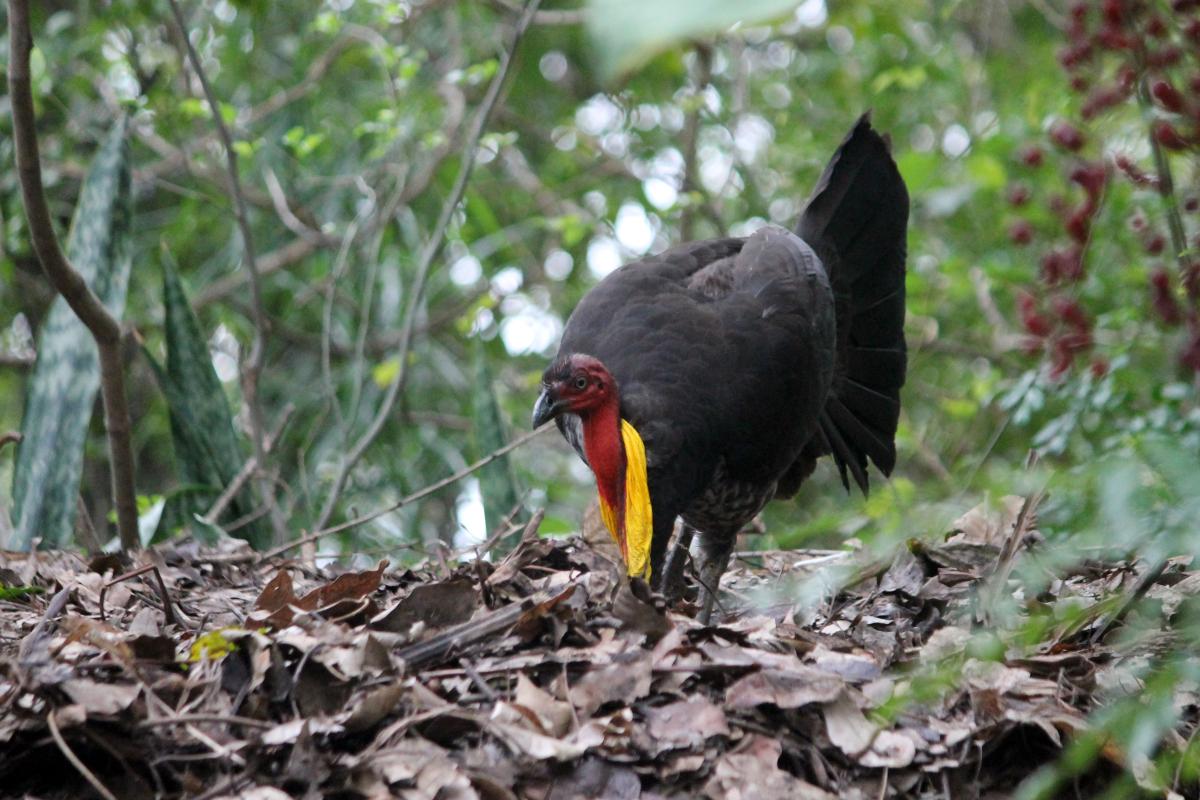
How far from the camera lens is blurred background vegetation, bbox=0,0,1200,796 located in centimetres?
428

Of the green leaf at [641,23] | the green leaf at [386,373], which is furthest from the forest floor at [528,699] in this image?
the green leaf at [386,373]

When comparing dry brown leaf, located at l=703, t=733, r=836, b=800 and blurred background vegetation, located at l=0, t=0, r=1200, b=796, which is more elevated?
blurred background vegetation, located at l=0, t=0, r=1200, b=796

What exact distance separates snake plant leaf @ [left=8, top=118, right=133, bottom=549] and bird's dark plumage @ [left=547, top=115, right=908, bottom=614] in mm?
1533

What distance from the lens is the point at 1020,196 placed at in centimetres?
462

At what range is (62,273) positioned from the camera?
10.5ft

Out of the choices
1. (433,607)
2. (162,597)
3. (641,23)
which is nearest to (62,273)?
(162,597)

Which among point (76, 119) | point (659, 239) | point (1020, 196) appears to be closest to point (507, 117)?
point (659, 239)

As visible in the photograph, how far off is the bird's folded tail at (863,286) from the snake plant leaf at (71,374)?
232 centimetres

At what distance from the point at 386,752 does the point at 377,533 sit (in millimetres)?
3313

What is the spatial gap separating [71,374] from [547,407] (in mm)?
1654

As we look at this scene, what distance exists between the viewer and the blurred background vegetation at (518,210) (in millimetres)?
4277

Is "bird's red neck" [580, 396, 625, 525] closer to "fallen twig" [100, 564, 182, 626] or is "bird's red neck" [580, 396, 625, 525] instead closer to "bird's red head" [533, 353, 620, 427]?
"bird's red head" [533, 353, 620, 427]

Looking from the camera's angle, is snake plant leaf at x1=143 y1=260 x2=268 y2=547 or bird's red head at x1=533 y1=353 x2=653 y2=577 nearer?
bird's red head at x1=533 y1=353 x2=653 y2=577

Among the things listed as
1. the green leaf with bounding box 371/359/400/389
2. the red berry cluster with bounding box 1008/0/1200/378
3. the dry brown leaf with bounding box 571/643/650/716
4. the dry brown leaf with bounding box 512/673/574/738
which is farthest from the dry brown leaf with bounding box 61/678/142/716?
the green leaf with bounding box 371/359/400/389
